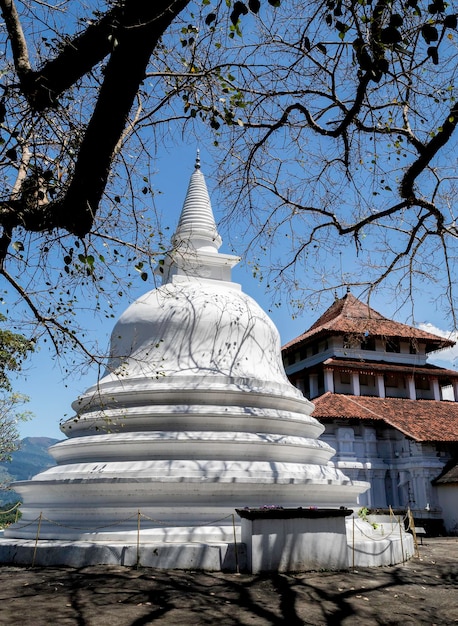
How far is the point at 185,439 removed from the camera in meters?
9.92

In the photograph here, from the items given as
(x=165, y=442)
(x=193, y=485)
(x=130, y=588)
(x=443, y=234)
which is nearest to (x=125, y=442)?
(x=165, y=442)

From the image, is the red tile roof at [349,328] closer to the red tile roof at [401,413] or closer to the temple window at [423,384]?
the temple window at [423,384]

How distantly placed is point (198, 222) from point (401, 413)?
16449 millimetres

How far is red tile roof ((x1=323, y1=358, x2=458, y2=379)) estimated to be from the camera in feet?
94.7

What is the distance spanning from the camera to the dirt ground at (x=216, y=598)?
5.66m

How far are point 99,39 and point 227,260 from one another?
10.1 metres

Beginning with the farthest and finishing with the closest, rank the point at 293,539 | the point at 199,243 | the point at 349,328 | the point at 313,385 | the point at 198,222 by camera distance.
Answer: the point at 313,385 < the point at 349,328 < the point at 198,222 < the point at 199,243 < the point at 293,539

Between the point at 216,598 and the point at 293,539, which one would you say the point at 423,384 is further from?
the point at 216,598

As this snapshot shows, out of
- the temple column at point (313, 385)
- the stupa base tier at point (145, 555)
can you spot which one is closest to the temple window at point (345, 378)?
the temple column at point (313, 385)

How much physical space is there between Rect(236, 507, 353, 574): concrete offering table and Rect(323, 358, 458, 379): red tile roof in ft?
67.5

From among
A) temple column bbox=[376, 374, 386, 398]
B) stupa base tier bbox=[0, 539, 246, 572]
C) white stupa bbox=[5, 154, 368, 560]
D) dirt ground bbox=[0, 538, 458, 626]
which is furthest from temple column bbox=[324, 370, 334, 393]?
stupa base tier bbox=[0, 539, 246, 572]

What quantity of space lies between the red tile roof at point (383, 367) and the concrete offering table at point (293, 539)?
2056 centimetres

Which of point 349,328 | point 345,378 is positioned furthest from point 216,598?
point 345,378

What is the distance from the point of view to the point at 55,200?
6.12 metres
